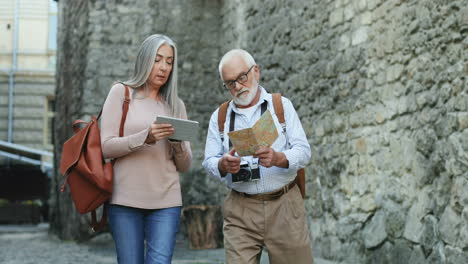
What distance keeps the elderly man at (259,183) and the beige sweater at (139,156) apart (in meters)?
0.23

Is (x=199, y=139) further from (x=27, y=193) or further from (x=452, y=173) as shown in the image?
(x=27, y=193)

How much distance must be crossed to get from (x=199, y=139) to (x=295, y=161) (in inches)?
285

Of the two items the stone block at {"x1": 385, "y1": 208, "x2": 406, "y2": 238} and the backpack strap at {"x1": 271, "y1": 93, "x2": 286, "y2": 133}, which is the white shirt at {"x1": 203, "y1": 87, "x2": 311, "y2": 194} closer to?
the backpack strap at {"x1": 271, "y1": 93, "x2": 286, "y2": 133}

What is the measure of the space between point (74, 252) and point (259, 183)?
20.1ft

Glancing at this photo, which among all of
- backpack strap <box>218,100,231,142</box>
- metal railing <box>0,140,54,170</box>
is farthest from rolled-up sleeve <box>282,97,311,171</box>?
metal railing <box>0,140,54,170</box>

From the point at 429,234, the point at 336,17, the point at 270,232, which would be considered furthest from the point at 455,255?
the point at 336,17

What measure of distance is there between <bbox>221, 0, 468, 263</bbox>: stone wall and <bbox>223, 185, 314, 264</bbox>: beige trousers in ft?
6.50

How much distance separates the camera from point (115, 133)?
3330mm

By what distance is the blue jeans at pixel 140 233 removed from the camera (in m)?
3.26

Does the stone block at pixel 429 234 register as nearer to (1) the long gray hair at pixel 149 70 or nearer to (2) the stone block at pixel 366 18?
(2) the stone block at pixel 366 18

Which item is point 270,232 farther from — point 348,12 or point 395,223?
point 348,12

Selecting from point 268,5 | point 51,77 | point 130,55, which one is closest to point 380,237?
A: point 268,5

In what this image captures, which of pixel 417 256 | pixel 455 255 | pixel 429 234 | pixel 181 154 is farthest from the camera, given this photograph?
pixel 417 256

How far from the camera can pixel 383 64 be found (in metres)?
5.86
